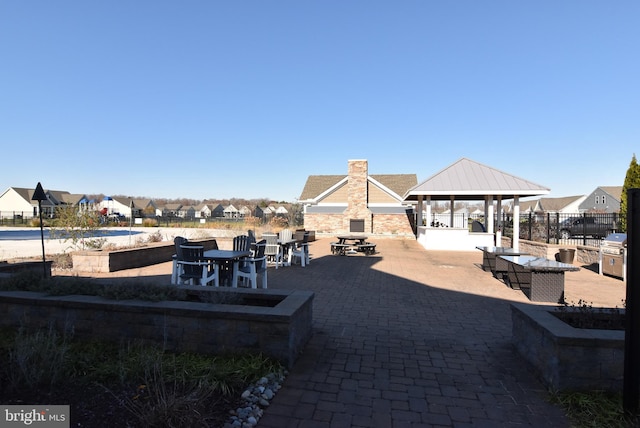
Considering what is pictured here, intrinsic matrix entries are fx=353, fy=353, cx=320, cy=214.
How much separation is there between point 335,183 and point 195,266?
77.8 feet

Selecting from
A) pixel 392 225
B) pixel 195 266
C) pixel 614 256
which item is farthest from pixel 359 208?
pixel 195 266

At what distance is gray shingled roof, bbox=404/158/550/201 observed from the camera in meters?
14.7

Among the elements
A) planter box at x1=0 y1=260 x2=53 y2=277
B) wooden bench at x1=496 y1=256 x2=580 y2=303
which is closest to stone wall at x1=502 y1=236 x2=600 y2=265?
wooden bench at x1=496 y1=256 x2=580 y2=303

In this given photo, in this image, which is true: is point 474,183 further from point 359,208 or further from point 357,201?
point 357,201

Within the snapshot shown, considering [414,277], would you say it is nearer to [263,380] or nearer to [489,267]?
[489,267]

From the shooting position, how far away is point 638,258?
2533mm

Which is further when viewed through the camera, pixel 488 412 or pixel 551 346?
pixel 551 346

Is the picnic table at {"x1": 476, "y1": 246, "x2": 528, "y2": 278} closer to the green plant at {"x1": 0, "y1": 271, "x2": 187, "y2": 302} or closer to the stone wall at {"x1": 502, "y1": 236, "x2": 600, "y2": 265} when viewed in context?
the stone wall at {"x1": 502, "y1": 236, "x2": 600, "y2": 265}

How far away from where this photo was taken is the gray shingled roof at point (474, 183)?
14711 mm

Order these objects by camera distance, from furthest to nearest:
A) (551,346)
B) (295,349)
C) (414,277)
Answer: (414,277) < (295,349) < (551,346)

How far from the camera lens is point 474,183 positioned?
15812 millimetres

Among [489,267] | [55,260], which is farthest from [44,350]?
[489,267]

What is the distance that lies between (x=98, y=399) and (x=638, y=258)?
4208 mm

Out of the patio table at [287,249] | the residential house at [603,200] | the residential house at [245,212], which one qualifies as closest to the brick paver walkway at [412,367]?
the patio table at [287,249]
